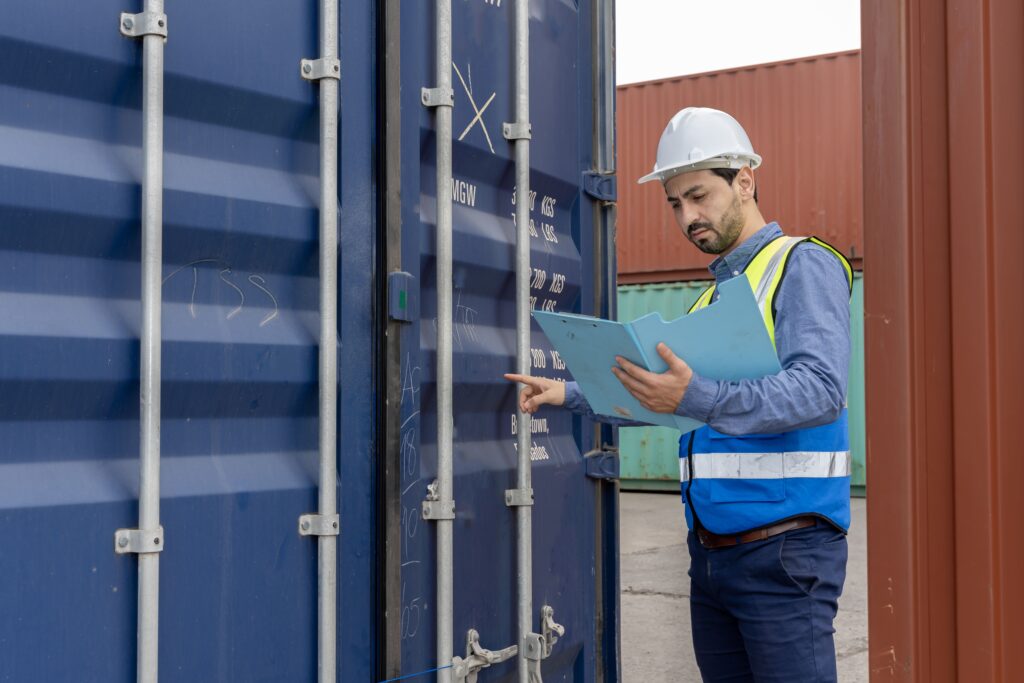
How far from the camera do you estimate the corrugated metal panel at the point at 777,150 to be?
45.7ft

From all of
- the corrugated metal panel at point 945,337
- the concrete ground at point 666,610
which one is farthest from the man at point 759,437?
the concrete ground at point 666,610

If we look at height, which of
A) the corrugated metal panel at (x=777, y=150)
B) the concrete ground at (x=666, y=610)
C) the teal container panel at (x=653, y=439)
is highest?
the corrugated metal panel at (x=777, y=150)

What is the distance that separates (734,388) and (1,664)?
139 centimetres

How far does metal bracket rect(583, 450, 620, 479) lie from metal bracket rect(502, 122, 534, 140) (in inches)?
35.6

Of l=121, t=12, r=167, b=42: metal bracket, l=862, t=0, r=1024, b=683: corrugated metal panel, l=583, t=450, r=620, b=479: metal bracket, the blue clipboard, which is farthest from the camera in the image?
l=583, t=450, r=620, b=479: metal bracket

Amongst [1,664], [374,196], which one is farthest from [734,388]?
[1,664]

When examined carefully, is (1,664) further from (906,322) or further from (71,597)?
(906,322)

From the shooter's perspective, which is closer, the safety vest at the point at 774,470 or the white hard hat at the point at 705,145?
the safety vest at the point at 774,470

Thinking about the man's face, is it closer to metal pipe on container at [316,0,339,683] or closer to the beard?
the beard

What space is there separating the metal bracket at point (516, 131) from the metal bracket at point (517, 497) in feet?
2.83

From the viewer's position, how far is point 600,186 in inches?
125

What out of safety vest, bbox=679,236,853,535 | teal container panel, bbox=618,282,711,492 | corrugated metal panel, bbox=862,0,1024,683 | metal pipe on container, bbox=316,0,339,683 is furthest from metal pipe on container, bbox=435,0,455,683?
teal container panel, bbox=618,282,711,492

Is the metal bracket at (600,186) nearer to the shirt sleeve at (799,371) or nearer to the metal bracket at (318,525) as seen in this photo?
the shirt sleeve at (799,371)

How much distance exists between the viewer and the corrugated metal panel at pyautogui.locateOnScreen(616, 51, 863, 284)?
13938 millimetres
